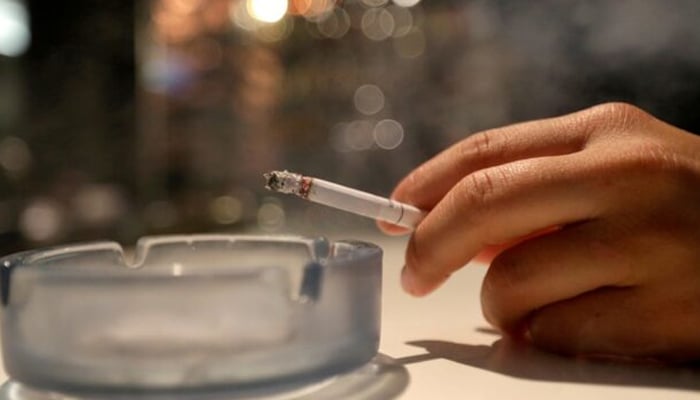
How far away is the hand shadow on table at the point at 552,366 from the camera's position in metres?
0.35

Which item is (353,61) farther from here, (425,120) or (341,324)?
(341,324)

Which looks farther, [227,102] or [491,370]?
[227,102]

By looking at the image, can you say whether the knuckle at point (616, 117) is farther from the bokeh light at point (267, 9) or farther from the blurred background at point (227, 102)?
the bokeh light at point (267, 9)

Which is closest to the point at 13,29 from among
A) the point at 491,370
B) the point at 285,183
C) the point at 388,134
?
the point at 388,134

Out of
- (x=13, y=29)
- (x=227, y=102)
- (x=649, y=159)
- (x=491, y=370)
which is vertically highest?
(x=13, y=29)

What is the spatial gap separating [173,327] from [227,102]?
1110mm

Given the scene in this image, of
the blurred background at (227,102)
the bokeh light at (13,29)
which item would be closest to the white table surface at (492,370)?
the blurred background at (227,102)

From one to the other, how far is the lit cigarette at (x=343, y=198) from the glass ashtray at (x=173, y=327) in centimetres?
9

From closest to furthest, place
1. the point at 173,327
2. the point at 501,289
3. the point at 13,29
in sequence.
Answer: the point at 173,327 < the point at 501,289 < the point at 13,29

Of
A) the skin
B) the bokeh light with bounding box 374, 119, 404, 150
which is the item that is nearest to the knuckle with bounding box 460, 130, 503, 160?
the skin

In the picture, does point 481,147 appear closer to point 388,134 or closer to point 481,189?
point 481,189

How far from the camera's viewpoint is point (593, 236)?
1.25 ft

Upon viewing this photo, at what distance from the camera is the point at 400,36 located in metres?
1.21

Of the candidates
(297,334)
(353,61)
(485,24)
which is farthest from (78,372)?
(353,61)
